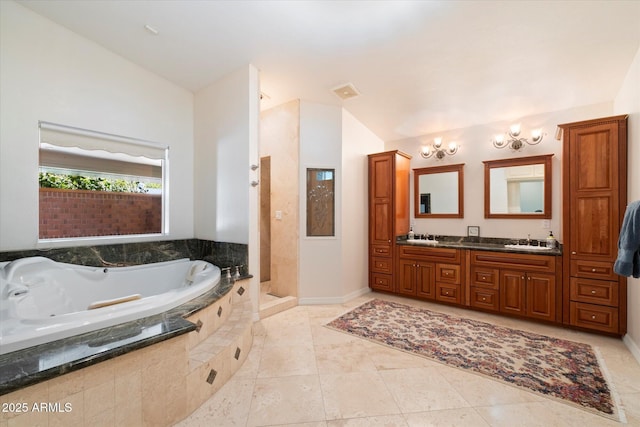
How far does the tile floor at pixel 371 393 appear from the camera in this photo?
1516mm

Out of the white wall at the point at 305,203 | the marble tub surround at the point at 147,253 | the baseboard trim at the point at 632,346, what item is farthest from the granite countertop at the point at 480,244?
the marble tub surround at the point at 147,253

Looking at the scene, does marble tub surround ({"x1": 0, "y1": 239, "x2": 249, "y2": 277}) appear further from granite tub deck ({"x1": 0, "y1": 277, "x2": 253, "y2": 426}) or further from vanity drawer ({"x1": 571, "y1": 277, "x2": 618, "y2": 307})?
vanity drawer ({"x1": 571, "y1": 277, "x2": 618, "y2": 307})

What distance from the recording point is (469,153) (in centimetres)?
381

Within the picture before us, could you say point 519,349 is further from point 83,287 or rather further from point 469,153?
point 83,287

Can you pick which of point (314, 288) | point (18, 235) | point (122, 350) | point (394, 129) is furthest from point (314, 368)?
point (394, 129)

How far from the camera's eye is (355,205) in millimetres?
3910

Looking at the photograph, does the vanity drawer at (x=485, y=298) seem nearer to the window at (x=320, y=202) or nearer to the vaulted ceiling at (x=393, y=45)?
the window at (x=320, y=202)

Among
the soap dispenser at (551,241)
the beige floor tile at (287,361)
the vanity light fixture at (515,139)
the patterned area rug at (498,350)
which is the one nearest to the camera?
the patterned area rug at (498,350)

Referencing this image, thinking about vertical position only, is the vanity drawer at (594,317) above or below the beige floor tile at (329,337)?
above

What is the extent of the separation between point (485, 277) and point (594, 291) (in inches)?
36.1

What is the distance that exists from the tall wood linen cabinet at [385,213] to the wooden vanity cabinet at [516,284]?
1051 millimetres

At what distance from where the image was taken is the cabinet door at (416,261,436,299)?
11.6 ft

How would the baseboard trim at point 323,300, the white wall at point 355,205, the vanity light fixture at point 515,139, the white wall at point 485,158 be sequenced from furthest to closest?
the white wall at point 355,205
the baseboard trim at point 323,300
the vanity light fixture at point 515,139
the white wall at point 485,158

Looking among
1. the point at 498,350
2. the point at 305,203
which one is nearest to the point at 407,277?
the point at 498,350
